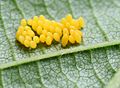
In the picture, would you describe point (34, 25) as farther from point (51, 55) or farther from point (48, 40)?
point (51, 55)

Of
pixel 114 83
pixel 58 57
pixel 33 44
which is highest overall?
pixel 33 44

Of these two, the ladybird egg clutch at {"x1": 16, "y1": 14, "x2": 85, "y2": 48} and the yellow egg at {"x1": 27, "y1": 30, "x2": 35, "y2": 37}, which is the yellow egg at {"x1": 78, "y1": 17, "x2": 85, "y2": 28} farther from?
the yellow egg at {"x1": 27, "y1": 30, "x2": 35, "y2": 37}

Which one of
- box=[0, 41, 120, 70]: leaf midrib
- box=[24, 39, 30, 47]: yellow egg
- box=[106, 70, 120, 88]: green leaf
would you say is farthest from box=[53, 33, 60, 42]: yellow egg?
box=[106, 70, 120, 88]: green leaf

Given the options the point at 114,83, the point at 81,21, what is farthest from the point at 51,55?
the point at 114,83

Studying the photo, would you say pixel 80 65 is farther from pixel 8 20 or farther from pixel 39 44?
pixel 8 20

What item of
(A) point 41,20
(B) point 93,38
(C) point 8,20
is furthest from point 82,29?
(C) point 8,20

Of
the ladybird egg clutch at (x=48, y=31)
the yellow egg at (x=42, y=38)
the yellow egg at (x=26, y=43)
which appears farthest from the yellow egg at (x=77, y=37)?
the yellow egg at (x=26, y=43)
